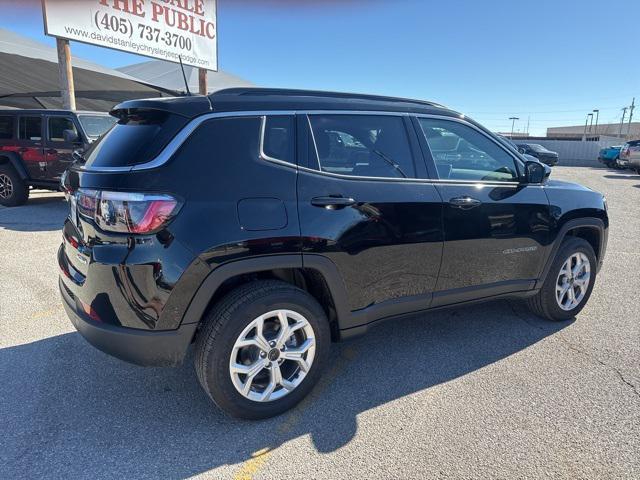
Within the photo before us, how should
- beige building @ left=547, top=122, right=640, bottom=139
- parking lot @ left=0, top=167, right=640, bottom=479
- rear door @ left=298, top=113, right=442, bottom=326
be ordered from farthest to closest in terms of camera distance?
beige building @ left=547, top=122, right=640, bottom=139 → rear door @ left=298, top=113, right=442, bottom=326 → parking lot @ left=0, top=167, right=640, bottom=479

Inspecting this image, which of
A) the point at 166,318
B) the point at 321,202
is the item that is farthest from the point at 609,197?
the point at 166,318

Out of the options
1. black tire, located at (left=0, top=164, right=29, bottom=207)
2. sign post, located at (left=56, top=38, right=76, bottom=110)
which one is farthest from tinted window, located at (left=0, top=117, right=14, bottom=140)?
sign post, located at (left=56, top=38, right=76, bottom=110)

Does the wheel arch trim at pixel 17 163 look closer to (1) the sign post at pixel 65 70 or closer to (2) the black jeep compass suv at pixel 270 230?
(1) the sign post at pixel 65 70

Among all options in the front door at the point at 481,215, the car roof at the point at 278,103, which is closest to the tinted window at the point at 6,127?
the car roof at the point at 278,103

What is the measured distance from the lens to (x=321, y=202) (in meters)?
2.56

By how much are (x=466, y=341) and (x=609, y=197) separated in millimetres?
12094

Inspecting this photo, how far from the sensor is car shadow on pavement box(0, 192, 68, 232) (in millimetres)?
7349

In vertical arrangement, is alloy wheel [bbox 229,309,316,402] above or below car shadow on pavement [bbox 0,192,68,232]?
above

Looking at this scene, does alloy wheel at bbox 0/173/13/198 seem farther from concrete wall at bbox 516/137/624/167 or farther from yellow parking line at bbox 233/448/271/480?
concrete wall at bbox 516/137/624/167

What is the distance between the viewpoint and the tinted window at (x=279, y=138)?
99.2 inches

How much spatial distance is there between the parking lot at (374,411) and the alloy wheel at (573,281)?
219mm

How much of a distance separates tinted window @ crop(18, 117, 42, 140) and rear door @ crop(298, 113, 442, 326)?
8247 millimetres

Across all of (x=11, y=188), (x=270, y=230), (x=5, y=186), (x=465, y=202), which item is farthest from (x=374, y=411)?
(x=5, y=186)

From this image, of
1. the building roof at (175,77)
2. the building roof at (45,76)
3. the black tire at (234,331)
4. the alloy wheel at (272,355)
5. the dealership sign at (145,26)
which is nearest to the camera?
the black tire at (234,331)
